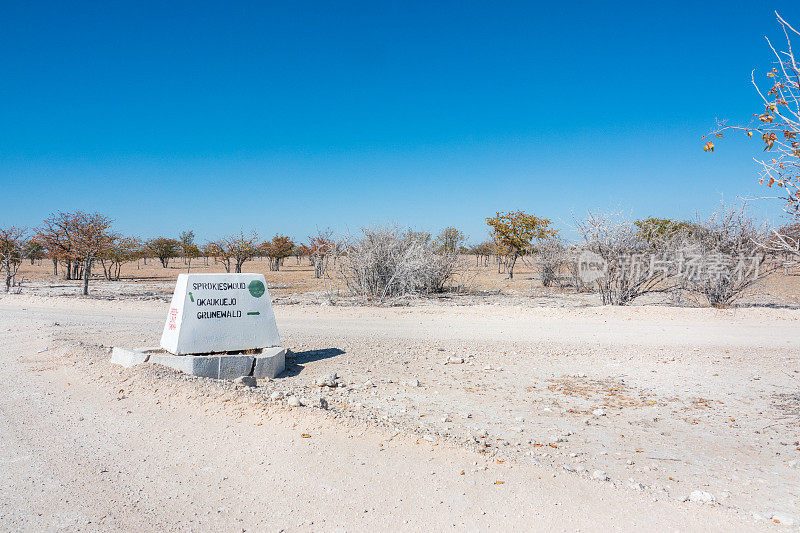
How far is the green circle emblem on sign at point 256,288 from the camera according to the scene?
811cm

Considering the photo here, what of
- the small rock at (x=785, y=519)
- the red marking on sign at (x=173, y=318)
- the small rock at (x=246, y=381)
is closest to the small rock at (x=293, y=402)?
the small rock at (x=246, y=381)

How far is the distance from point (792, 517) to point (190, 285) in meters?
7.24

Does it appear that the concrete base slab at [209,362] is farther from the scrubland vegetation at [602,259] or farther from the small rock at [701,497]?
the scrubland vegetation at [602,259]

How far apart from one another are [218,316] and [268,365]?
Result: 3.68 feet

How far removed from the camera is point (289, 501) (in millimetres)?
3711

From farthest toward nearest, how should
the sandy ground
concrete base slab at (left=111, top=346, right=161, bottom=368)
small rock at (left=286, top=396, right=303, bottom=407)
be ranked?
concrete base slab at (left=111, top=346, right=161, bottom=368) → small rock at (left=286, top=396, right=303, bottom=407) → the sandy ground

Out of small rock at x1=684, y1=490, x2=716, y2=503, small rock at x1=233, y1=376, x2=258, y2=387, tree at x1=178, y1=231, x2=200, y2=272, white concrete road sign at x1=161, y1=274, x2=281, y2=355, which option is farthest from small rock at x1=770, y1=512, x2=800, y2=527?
tree at x1=178, y1=231, x2=200, y2=272

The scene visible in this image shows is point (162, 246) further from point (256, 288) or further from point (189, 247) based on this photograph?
point (256, 288)

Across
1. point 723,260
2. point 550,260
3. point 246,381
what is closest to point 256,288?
point 246,381

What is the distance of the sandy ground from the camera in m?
3.55

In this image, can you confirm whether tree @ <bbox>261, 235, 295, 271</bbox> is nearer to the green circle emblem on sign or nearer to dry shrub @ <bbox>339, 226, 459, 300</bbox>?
dry shrub @ <bbox>339, 226, 459, 300</bbox>

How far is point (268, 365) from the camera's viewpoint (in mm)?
7449

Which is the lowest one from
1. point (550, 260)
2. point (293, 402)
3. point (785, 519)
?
point (785, 519)

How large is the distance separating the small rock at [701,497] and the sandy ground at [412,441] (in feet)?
0.39
